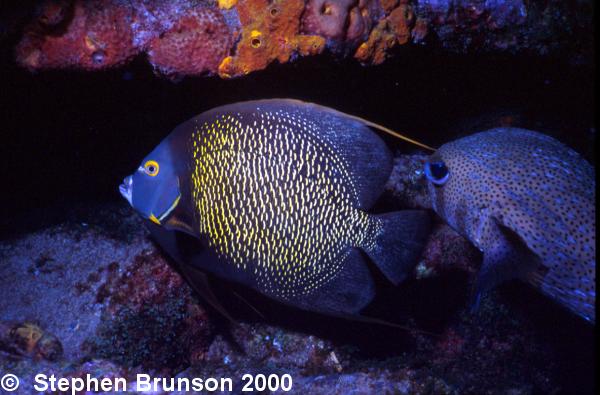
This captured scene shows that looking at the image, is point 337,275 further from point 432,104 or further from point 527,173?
point 432,104

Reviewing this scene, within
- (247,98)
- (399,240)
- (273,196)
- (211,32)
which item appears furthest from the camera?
(247,98)

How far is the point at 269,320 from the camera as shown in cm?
333

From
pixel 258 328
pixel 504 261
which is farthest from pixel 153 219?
pixel 504 261

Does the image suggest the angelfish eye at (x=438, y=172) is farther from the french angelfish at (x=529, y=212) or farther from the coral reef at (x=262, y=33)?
the coral reef at (x=262, y=33)

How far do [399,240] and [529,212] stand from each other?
2.86 feet

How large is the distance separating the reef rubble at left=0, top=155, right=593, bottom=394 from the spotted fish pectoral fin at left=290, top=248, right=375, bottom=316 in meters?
0.81

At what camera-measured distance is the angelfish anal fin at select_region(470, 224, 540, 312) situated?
7.19 feet

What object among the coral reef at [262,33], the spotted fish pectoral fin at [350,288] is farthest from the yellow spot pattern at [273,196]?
the coral reef at [262,33]

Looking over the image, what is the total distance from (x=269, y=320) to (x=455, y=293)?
1.66 meters

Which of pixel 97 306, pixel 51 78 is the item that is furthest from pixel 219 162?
pixel 97 306

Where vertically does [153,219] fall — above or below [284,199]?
below

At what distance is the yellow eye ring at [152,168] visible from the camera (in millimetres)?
2121

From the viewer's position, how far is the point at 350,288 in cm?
221

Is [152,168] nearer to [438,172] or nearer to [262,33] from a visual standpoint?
[262,33]
